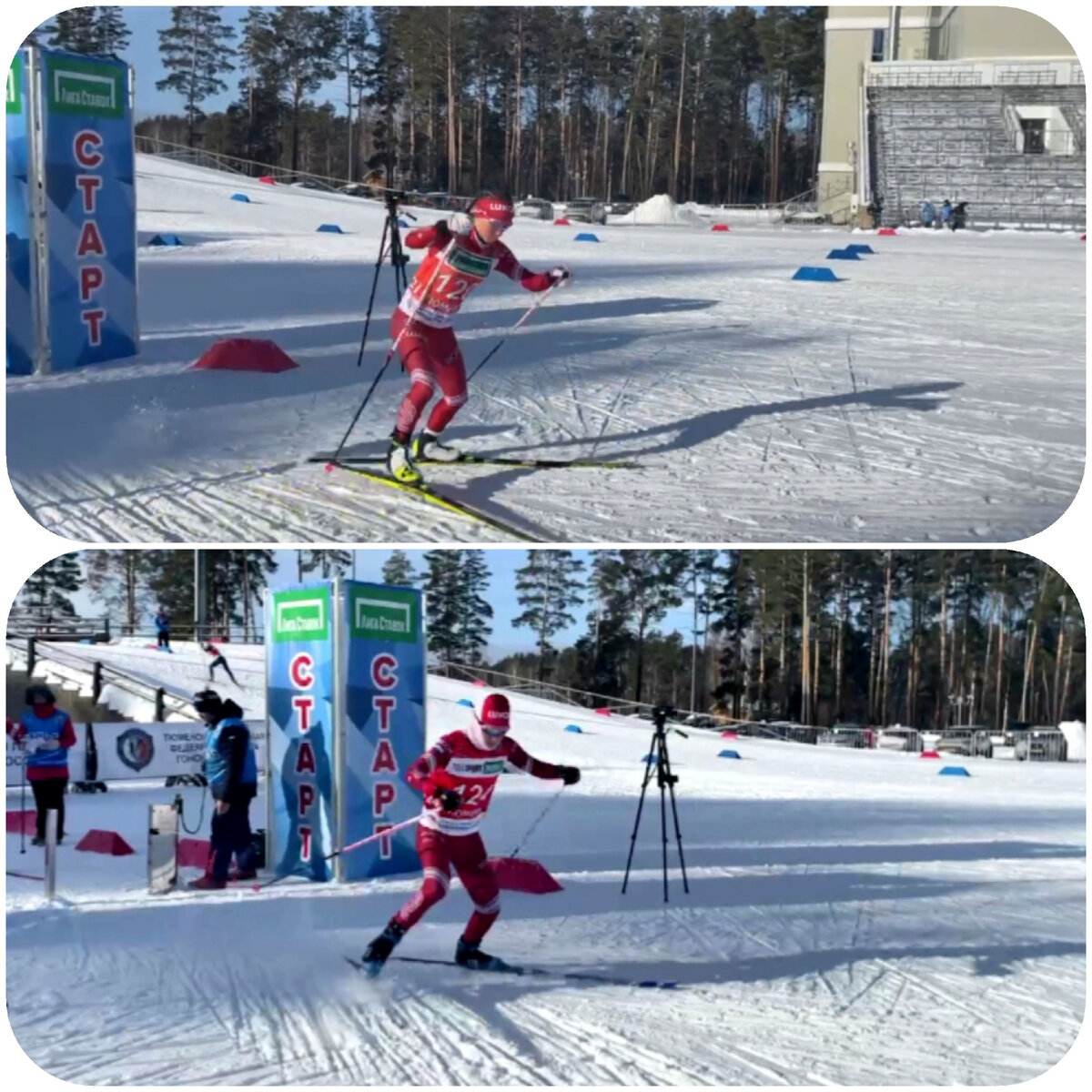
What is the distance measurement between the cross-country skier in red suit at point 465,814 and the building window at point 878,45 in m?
29.8

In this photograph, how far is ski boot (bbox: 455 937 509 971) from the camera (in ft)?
18.6

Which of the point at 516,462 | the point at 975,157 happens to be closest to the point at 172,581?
the point at 516,462

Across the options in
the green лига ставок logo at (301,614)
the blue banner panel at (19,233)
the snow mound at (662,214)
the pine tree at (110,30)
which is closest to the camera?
the green лига ставок logo at (301,614)

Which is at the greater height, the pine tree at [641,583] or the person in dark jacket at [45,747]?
the pine tree at [641,583]

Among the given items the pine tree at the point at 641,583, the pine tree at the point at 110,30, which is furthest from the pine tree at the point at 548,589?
the pine tree at the point at 110,30

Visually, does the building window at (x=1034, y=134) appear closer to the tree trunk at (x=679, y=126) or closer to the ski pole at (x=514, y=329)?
the tree trunk at (x=679, y=126)

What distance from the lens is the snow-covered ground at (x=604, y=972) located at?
476 cm

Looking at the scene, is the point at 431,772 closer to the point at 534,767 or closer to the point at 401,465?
the point at 534,767

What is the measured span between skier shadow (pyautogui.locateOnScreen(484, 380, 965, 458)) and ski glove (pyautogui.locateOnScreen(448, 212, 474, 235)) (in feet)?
4.07

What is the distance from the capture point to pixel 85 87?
8.88m

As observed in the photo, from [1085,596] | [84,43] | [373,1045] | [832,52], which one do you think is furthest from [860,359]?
[832,52]

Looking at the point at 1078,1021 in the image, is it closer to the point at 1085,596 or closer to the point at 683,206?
the point at 1085,596

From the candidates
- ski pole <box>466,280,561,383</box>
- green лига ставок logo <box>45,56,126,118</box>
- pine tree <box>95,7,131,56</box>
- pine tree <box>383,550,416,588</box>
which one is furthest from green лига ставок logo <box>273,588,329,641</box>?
pine tree <box>95,7,131,56</box>

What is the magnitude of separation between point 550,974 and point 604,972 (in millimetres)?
218
